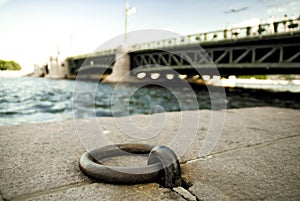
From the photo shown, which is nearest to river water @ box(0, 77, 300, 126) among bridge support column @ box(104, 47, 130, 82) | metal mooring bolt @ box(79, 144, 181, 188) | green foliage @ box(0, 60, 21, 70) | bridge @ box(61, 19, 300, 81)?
bridge @ box(61, 19, 300, 81)

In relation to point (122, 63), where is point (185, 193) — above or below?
below

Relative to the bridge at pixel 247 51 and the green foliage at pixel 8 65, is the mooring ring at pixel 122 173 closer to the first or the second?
the bridge at pixel 247 51

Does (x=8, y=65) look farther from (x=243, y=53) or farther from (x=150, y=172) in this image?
(x=150, y=172)

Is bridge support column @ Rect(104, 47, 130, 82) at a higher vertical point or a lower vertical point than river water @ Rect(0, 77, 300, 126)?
higher

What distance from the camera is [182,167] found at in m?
2.15

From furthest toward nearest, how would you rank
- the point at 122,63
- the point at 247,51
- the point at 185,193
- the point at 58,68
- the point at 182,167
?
the point at 58,68
the point at 122,63
the point at 247,51
the point at 182,167
the point at 185,193

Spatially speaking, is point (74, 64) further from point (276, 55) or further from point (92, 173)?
point (92, 173)

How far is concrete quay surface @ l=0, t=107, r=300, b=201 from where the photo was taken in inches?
64.4

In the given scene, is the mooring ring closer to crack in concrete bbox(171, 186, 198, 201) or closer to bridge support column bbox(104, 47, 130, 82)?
crack in concrete bbox(171, 186, 198, 201)

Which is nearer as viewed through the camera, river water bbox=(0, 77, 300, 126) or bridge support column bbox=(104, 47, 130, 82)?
river water bbox=(0, 77, 300, 126)

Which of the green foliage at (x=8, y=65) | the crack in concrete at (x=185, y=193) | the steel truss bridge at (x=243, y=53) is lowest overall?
the crack in concrete at (x=185, y=193)

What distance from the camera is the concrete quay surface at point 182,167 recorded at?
1.63 meters

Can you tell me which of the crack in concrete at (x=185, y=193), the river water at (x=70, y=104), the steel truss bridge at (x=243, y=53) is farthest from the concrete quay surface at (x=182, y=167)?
the steel truss bridge at (x=243, y=53)

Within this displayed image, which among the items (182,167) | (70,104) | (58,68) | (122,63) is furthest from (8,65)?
(182,167)
